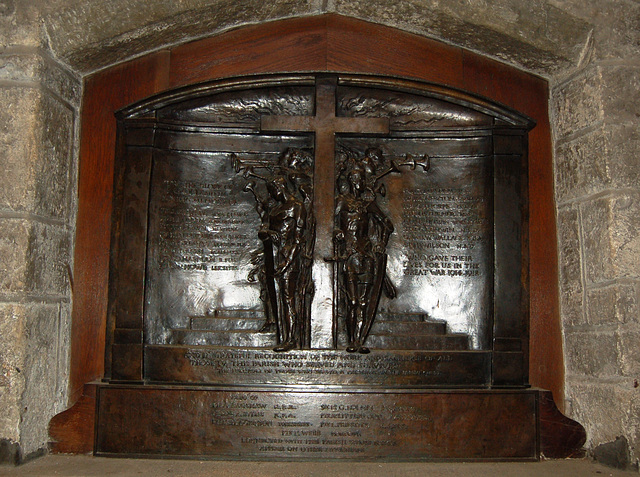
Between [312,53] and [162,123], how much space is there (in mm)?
1068

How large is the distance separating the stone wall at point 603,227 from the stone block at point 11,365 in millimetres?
3130

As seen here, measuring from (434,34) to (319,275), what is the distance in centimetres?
177

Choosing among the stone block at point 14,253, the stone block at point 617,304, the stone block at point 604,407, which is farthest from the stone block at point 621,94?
the stone block at point 14,253

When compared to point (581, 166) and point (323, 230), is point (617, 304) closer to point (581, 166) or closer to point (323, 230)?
point (581, 166)

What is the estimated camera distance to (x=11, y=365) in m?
3.14

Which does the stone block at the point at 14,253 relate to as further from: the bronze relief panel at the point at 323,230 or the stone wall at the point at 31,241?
the bronze relief panel at the point at 323,230

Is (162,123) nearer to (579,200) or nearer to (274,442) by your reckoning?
(274,442)

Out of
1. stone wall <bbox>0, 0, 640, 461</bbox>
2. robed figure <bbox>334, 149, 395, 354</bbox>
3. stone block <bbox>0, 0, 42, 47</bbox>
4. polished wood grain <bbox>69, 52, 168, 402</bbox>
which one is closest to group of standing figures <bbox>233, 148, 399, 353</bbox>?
robed figure <bbox>334, 149, 395, 354</bbox>

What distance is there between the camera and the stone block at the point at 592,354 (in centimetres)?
327

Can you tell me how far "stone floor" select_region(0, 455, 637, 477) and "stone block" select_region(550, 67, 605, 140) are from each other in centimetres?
196

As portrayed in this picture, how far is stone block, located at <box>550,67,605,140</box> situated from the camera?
11.5 feet

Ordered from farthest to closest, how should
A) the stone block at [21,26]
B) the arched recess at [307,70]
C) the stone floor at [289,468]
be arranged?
the arched recess at [307,70] < the stone block at [21,26] < the stone floor at [289,468]

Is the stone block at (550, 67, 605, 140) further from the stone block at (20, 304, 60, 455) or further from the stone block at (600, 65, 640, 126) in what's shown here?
the stone block at (20, 304, 60, 455)

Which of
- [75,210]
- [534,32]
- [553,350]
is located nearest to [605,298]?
[553,350]
